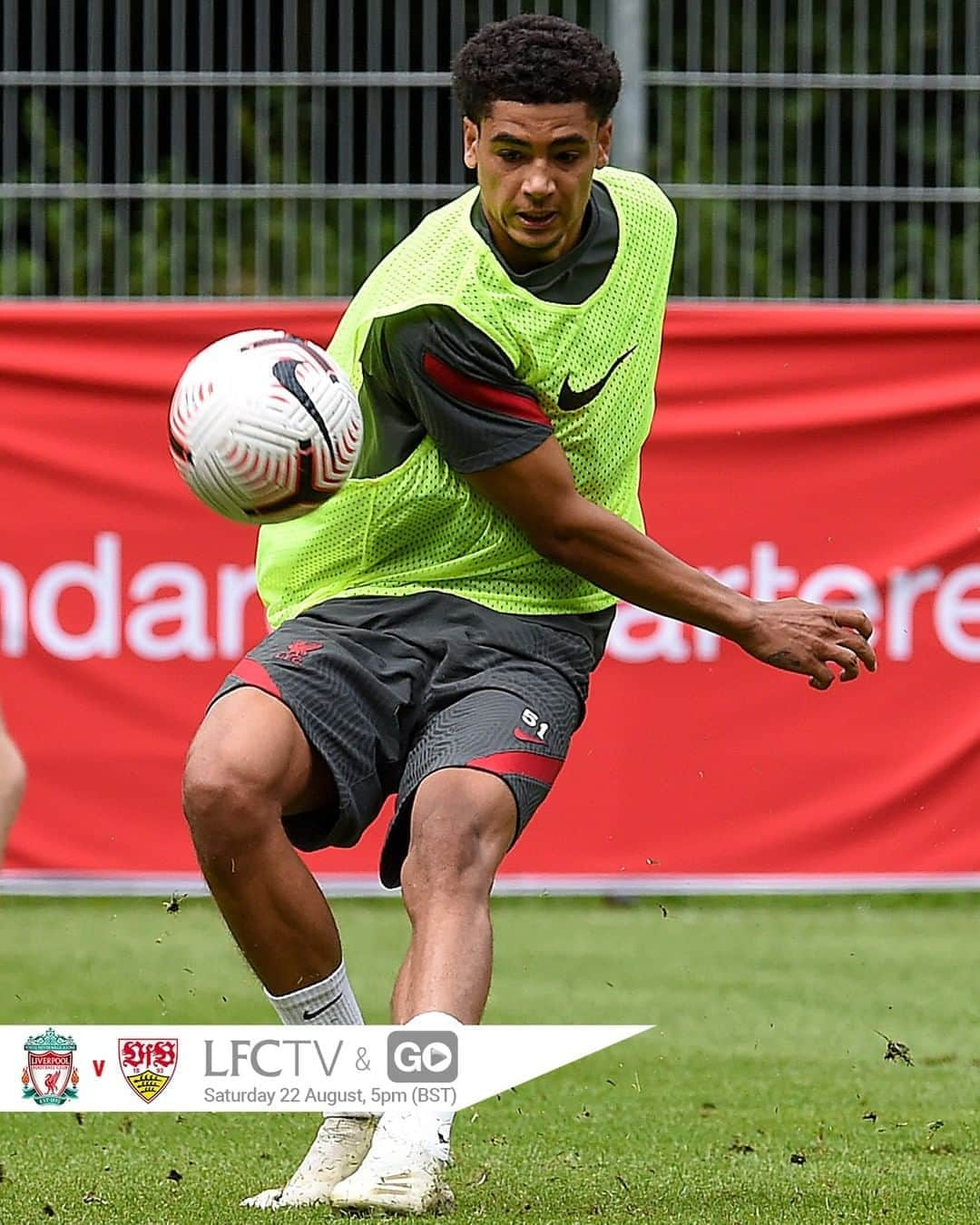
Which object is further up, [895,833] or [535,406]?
[535,406]

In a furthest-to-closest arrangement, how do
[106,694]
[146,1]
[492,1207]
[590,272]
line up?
[146,1] < [106,694] < [590,272] < [492,1207]

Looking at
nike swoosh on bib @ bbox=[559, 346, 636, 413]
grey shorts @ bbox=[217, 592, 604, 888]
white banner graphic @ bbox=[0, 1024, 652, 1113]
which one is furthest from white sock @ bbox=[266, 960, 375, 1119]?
nike swoosh on bib @ bbox=[559, 346, 636, 413]

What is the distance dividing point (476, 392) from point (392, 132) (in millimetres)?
4972

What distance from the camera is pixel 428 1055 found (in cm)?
415

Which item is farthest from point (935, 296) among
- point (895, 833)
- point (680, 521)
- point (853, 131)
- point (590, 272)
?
point (590, 272)

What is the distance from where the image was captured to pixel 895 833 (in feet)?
28.2

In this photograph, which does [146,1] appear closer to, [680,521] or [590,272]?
[680,521]

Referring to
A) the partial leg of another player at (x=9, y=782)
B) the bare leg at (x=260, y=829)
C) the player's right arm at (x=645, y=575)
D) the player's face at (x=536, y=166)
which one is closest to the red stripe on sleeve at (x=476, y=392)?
the player's right arm at (x=645, y=575)

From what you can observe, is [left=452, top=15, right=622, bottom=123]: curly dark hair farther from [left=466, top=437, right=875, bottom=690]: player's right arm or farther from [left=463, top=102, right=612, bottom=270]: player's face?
[left=466, top=437, right=875, bottom=690]: player's right arm

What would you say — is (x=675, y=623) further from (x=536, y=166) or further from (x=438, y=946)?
(x=438, y=946)

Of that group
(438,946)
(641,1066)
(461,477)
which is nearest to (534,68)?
(461,477)

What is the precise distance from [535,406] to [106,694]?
14.0 ft

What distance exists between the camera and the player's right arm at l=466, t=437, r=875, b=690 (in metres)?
4.56

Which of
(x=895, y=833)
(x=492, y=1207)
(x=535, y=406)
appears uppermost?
(x=535, y=406)
